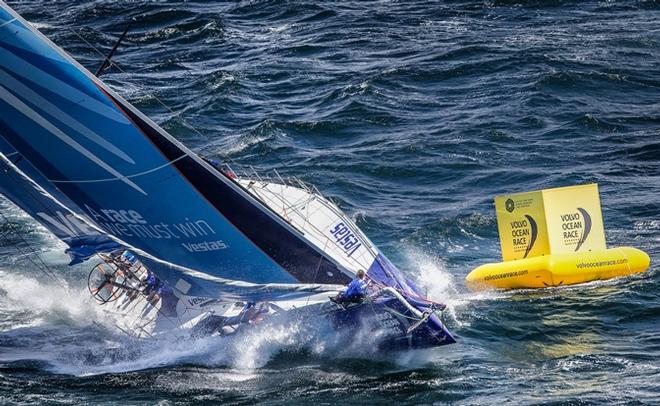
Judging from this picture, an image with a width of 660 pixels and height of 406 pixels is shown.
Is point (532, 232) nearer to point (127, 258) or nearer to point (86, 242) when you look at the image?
point (127, 258)

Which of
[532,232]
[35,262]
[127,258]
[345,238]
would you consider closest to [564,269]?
[532,232]

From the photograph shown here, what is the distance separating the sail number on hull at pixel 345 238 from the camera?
2314 centimetres

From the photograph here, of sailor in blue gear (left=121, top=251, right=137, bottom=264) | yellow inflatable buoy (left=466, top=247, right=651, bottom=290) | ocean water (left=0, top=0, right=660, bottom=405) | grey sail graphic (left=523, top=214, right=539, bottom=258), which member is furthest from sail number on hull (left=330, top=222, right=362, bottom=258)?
sailor in blue gear (left=121, top=251, right=137, bottom=264)

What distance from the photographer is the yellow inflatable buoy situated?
81.0ft

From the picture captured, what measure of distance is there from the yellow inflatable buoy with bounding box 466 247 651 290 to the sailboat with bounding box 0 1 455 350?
217cm

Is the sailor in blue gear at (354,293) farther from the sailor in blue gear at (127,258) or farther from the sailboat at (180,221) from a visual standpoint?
the sailor in blue gear at (127,258)

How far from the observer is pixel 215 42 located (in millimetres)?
49188

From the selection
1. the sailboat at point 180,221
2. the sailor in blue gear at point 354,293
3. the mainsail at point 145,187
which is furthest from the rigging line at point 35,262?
the sailor in blue gear at point 354,293

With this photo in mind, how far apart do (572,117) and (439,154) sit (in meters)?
5.48

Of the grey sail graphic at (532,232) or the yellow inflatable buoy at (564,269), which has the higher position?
the grey sail graphic at (532,232)

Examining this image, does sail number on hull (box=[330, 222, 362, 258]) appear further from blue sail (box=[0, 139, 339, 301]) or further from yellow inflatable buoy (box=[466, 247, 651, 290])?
yellow inflatable buoy (box=[466, 247, 651, 290])

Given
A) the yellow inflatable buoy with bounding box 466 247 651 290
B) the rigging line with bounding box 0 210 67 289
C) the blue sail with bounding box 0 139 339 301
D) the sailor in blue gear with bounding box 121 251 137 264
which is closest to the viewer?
the blue sail with bounding box 0 139 339 301

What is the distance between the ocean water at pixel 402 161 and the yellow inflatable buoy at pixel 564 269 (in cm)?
30

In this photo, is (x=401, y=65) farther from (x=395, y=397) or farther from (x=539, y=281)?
(x=395, y=397)
